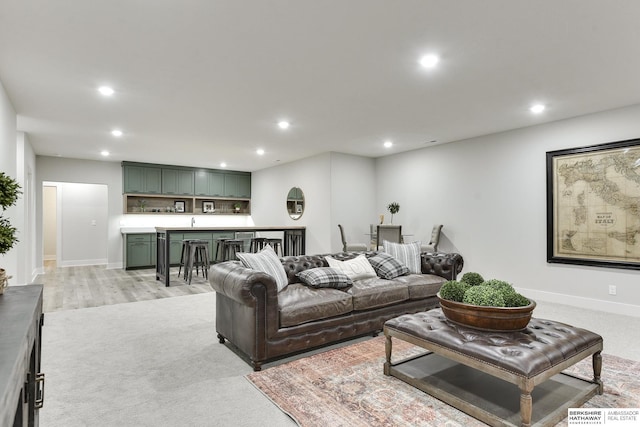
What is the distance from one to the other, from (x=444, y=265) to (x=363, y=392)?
91.7 inches

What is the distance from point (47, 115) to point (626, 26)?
608 centimetres

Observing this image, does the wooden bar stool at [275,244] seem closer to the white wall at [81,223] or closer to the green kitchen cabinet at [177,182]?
the green kitchen cabinet at [177,182]

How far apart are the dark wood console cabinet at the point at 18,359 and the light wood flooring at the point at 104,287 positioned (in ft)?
12.3

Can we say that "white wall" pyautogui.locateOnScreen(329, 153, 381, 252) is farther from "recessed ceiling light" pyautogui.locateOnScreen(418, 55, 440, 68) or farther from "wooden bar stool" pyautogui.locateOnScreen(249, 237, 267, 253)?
"recessed ceiling light" pyautogui.locateOnScreen(418, 55, 440, 68)

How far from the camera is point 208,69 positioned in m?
3.29

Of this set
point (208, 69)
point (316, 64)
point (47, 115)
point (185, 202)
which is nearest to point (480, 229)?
point (316, 64)

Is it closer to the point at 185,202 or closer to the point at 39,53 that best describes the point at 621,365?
the point at 39,53

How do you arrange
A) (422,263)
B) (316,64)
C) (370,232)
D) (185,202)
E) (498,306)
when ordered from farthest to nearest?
(185,202), (370,232), (422,263), (316,64), (498,306)

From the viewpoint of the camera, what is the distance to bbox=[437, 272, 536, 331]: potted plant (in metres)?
2.20

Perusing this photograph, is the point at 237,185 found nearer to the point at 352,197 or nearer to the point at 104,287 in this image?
the point at 352,197

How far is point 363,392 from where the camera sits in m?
2.39

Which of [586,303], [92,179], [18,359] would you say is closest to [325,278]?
[18,359]

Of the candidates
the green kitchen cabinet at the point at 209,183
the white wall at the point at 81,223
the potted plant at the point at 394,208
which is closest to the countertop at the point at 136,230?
the white wall at the point at 81,223

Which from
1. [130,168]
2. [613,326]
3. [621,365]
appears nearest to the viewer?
[621,365]
